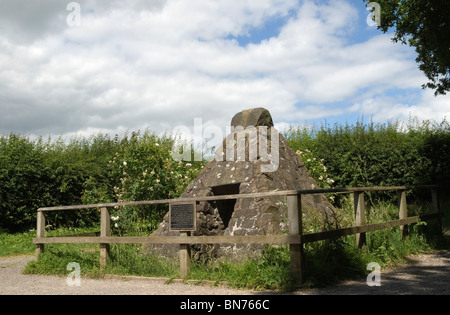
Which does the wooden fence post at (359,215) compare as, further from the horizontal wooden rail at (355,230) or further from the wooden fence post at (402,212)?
the wooden fence post at (402,212)

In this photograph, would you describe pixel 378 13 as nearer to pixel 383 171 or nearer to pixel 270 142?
pixel 383 171

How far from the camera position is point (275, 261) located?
6445mm

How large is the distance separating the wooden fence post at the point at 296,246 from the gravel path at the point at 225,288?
10.2 inches

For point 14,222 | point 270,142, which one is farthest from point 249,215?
point 14,222

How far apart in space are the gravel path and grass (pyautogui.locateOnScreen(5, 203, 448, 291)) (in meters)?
0.24

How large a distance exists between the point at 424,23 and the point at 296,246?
303 inches

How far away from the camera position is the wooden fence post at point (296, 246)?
6016 mm

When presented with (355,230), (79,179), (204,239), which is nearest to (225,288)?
(204,239)

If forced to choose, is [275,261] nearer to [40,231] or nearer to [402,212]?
[402,212]

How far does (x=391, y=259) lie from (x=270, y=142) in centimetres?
317

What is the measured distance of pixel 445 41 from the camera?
10688 millimetres

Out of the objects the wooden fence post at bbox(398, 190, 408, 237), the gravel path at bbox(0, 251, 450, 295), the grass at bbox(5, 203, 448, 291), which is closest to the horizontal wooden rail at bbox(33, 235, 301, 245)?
the grass at bbox(5, 203, 448, 291)

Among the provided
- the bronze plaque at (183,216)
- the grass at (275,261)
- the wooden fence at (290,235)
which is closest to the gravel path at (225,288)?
the grass at (275,261)
